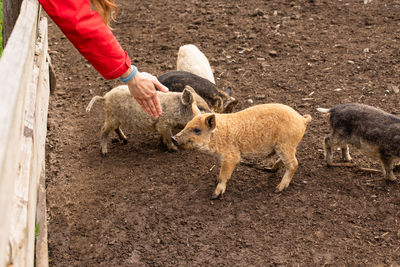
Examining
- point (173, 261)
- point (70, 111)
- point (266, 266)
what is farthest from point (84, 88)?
point (266, 266)

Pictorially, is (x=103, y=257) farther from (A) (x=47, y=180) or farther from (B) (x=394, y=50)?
(B) (x=394, y=50)

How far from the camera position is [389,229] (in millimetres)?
4461

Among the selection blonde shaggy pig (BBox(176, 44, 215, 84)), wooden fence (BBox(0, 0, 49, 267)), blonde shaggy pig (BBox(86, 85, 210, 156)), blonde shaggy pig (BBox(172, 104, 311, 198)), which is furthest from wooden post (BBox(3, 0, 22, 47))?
blonde shaggy pig (BBox(176, 44, 215, 84))

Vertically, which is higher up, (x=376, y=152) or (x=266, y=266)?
(x=376, y=152)

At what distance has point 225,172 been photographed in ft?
16.3

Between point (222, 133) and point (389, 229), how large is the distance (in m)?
1.80

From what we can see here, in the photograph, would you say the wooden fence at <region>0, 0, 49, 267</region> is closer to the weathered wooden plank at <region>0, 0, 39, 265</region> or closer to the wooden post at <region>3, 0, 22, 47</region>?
the weathered wooden plank at <region>0, 0, 39, 265</region>

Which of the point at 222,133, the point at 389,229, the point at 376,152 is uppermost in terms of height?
the point at 222,133

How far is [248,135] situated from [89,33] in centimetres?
217

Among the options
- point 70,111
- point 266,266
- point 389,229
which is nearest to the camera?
point 266,266

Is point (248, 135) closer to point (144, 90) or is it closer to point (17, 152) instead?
point (144, 90)

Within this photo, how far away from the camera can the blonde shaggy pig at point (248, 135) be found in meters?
4.79

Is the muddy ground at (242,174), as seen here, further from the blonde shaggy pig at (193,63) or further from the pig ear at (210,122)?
the pig ear at (210,122)

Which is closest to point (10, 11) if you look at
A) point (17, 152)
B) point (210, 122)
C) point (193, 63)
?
point (210, 122)
